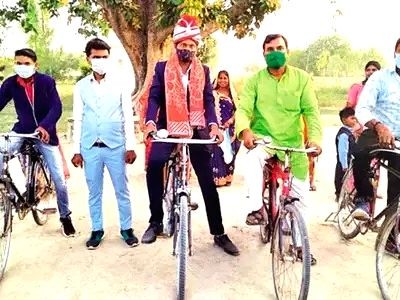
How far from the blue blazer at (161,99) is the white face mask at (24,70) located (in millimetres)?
1266

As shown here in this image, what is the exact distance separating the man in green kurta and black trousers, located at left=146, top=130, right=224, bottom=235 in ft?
1.34

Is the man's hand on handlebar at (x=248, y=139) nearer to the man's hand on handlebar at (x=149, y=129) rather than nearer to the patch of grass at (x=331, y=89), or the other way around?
the man's hand on handlebar at (x=149, y=129)

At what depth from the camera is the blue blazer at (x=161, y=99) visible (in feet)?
15.1

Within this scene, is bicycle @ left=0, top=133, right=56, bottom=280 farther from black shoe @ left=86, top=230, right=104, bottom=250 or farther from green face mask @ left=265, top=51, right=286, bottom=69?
green face mask @ left=265, top=51, right=286, bottom=69

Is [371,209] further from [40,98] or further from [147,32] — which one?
[147,32]

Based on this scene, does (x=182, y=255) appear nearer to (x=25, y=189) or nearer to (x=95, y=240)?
(x=95, y=240)

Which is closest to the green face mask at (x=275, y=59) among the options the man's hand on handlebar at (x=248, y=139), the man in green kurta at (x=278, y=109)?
the man in green kurta at (x=278, y=109)

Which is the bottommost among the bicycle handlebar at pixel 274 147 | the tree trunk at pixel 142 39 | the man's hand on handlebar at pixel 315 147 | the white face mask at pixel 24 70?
the man's hand on handlebar at pixel 315 147

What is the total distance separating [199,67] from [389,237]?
2.09 meters

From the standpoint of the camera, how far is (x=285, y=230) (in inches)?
148

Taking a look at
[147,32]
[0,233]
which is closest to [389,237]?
[0,233]

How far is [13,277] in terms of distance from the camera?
4359 millimetres

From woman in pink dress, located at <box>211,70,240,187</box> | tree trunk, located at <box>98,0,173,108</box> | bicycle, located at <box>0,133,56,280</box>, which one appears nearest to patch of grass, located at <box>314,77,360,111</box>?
tree trunk, located at <box>98,0,173,108</box>

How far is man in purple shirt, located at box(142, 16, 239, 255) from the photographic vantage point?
14.8 feet
